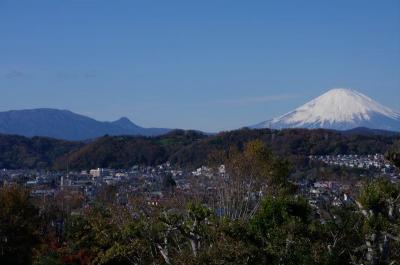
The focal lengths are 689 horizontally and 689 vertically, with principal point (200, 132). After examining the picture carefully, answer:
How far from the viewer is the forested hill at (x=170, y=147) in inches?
1950

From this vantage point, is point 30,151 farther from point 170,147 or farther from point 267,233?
point 267,233

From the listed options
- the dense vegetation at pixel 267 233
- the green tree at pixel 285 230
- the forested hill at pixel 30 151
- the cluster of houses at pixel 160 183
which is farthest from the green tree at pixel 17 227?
the forested hill at pixel 30 151

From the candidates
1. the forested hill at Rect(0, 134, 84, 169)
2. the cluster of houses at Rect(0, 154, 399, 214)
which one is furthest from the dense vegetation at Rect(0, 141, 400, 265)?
the forested hill at Rect(0, 134, 84, 169)

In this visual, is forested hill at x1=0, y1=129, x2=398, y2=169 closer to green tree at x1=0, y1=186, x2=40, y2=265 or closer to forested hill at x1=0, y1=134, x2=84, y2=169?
forested hill at x1=0, y1=134, x2=84, y2=169

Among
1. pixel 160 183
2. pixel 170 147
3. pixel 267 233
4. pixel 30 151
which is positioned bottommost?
pixel 160 183

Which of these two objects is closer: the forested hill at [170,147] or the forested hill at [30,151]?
the forested hill at [170,147]

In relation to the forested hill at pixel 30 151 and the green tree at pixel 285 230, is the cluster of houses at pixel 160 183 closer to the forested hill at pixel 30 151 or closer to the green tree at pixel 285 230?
the green tree at pixel 285 230

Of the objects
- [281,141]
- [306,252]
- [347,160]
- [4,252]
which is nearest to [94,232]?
[4,252]

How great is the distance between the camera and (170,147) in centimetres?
6338

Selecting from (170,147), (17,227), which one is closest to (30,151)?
(170,147)

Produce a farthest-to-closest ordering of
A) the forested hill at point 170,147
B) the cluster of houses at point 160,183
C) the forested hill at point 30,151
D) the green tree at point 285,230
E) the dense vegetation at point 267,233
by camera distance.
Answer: the forested hill at point 30,151, the forested hill at point 170,147, the cluster of houses at point 160,183, the dense vegetation at point 267,233, the green tree at point 285,230

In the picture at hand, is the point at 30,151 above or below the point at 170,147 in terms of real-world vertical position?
below

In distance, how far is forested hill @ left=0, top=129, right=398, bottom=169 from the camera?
4953cm

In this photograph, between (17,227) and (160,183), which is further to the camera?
(160,183)
